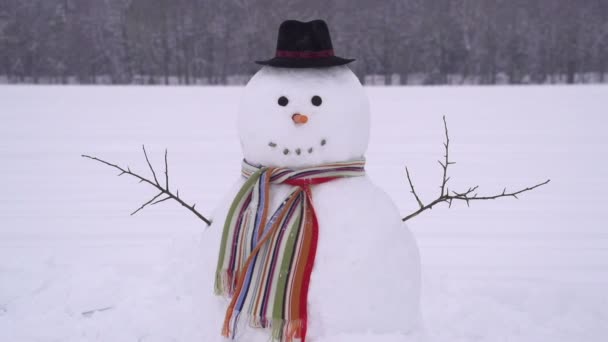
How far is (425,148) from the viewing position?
1001 centimetres

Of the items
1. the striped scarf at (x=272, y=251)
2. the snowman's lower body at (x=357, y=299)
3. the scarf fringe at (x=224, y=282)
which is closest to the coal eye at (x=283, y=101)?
the striped scarf at (x=272, y=251)

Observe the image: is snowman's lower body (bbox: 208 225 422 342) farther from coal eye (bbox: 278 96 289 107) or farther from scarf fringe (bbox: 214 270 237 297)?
coal eye (bbox: 278 96 289 107)

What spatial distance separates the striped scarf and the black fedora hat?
0.43 m

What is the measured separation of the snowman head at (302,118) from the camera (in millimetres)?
2342

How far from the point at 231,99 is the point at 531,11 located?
17811 mm

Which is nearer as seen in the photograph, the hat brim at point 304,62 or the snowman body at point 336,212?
the snowman body at point 336,212

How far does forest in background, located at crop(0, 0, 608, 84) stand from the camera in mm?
26875

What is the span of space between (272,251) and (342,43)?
2457 centimetres

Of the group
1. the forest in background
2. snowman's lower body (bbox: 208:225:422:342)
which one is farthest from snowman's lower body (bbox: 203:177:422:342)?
the forest in background

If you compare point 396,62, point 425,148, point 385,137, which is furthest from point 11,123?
point 396,62

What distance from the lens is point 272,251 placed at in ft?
7.64

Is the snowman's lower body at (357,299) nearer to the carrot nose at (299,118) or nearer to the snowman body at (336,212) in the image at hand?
the snowman body at (336,212)

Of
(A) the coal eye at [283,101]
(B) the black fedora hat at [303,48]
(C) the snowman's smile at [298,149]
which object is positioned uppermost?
(B) the black fedora hat at [303,48]

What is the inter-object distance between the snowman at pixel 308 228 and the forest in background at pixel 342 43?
960 inches
